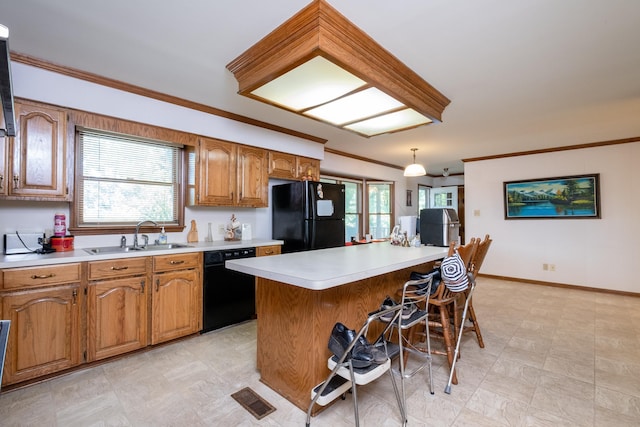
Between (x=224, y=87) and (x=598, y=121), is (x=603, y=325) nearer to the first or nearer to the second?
(x=598, y=121)

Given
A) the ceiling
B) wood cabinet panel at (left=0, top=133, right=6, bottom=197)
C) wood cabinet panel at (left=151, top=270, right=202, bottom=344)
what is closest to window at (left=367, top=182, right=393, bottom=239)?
the ceiling

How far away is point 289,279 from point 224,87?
2.00m

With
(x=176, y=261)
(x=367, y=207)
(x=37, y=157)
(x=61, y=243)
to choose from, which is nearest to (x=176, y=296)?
(x=176, y=261)

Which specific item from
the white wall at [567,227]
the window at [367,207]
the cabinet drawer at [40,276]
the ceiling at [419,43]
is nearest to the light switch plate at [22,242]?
the cabinet drawer at [40,276]

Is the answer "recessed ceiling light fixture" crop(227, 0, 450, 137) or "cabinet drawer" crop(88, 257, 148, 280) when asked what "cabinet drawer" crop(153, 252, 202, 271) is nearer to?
"cabinet drawer" crop(88, 257, 148, 280)

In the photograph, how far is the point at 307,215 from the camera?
3.59 meters

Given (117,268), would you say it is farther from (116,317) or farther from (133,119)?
(133,119)

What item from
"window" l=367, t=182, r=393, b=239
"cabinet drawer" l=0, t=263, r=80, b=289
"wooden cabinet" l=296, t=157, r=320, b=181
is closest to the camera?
"cabinet drawer" l=0, t=263, r=80, b=289

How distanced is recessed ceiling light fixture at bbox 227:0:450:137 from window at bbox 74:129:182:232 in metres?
1.44

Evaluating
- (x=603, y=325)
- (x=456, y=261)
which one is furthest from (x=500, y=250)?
(x=456, y=261)

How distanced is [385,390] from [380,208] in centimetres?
480

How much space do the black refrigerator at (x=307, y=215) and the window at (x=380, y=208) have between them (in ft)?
7.66

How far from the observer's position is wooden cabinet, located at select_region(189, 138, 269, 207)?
3.14 metres

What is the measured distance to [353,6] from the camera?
64.9 inches
